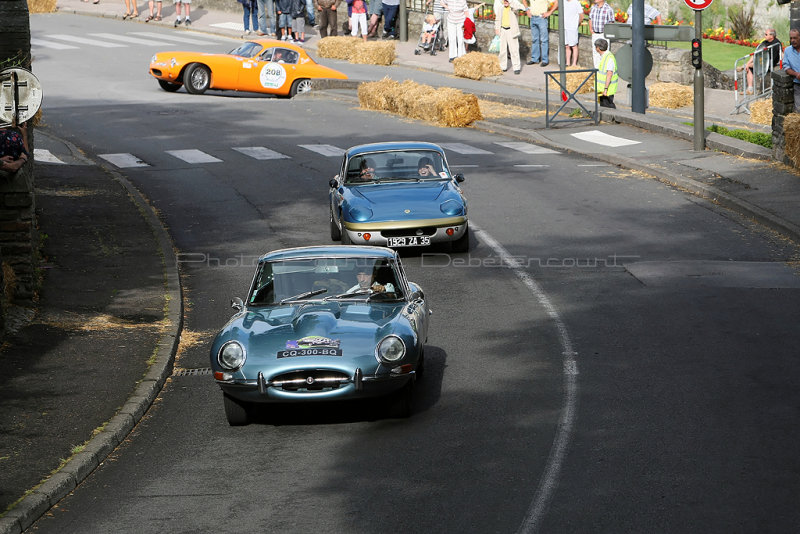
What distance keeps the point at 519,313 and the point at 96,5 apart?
5046 cm

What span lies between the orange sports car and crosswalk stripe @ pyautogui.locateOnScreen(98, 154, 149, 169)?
30.3 ft

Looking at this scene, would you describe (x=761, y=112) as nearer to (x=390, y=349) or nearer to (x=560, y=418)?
(x=560, y=418)

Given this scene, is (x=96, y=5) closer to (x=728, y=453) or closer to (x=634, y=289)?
(x=634, y=289)

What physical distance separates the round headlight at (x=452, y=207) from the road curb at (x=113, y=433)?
12.7 feet

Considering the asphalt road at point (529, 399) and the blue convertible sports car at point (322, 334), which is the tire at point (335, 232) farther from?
the blue convertible sports car at point (322, 334)

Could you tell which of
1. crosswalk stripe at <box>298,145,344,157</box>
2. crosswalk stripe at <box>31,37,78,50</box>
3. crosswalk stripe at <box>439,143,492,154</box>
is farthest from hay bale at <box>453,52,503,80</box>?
crosswalk stripe at <box>31,37,78,50</box>

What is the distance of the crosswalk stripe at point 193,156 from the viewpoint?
27.4 m

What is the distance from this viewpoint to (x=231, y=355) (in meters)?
10.9

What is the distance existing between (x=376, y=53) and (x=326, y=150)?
16.0m

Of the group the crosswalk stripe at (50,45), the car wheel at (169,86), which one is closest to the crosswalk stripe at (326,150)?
the car wheel at (169,86)

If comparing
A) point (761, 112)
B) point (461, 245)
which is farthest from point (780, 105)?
point (461, 245)

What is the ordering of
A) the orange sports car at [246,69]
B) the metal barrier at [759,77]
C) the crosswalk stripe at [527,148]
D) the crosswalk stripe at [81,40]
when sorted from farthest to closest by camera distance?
the crosswalk stripe at [81,40] → the orange sports car at [246,69] → the metal barrier at [759,77] → the crosswalk stripe at [527,148]

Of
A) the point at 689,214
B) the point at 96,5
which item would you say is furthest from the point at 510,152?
the point at 96,5

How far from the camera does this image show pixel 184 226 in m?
20.9
